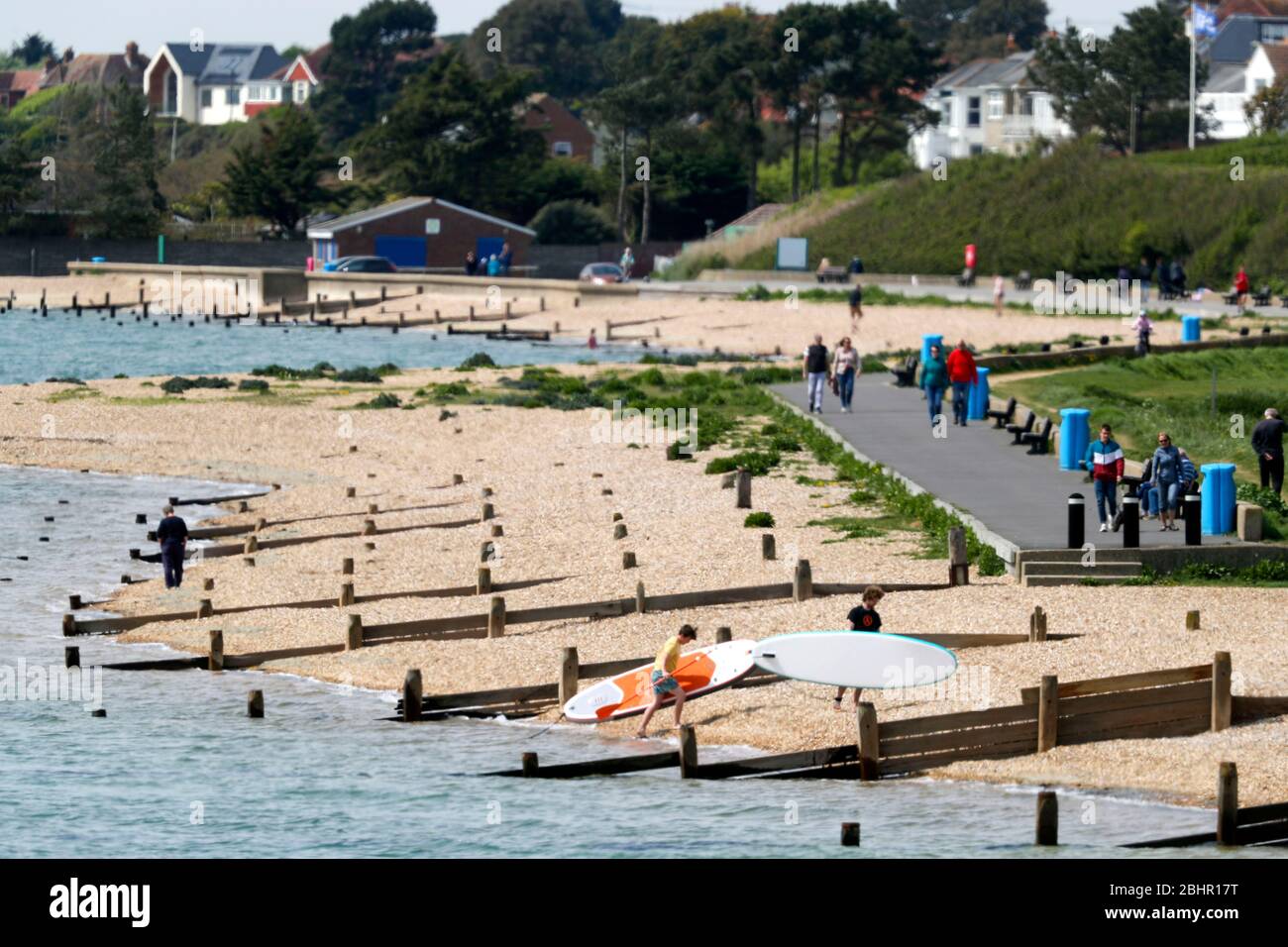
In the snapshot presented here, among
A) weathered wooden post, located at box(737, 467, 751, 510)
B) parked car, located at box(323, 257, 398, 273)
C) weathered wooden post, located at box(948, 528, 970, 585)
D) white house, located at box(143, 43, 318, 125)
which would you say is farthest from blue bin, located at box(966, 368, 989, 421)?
white house, located at box(143, 43, 318, 125)

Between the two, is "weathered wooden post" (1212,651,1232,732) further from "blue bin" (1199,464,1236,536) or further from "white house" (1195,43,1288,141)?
"white house" (1195,43,1288,141)

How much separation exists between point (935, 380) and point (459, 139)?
271ft

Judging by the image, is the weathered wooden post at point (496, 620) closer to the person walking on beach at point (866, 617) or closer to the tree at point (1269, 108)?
the person walking on beach at point (866, 617)

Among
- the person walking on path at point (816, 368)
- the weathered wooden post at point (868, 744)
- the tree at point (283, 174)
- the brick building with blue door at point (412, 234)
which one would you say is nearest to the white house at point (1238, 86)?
the brick building with blue door at point (412, 234)

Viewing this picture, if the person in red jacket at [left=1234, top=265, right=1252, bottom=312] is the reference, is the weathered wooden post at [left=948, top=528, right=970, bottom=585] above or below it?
below

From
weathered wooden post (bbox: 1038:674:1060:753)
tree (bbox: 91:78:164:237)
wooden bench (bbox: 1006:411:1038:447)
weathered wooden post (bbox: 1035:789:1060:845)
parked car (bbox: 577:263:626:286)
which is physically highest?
tree (bbox: 91:78:164:237)

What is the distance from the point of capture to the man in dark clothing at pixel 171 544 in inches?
1326

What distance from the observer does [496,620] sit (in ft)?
96.3

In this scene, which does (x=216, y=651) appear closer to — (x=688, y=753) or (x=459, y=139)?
(x=688, y=753)

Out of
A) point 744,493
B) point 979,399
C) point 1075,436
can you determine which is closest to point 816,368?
point 979,399

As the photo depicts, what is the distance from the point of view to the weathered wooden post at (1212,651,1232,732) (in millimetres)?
23781

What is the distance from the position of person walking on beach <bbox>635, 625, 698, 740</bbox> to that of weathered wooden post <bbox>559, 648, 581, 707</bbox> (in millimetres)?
1066
